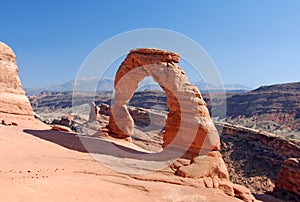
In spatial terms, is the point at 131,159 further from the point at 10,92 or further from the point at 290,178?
the point at 10,92

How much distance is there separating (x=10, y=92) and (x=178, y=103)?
1348cm

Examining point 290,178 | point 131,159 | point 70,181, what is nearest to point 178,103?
point 131,159

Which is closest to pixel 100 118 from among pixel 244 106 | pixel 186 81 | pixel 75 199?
pixel 186 81

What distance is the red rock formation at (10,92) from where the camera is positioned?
766 inches

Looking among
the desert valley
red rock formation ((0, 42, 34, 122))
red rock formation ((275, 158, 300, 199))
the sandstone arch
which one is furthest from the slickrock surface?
red rock formation ((275, 158, 300, 199))

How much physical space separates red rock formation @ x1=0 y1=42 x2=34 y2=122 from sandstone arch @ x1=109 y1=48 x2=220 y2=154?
9697 millimetres

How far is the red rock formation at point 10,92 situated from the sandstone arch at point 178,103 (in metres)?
9.70

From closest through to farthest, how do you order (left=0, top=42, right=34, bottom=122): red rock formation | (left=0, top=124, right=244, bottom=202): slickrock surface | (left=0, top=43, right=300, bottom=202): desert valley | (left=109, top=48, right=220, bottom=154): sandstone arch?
(left=0, top=124, right=244, bottom=202): slickrock surface → (left=0, top=43, right=300, bottom=202): desert valley → (left=109, top=48, right=220, bottom=154): sandstone arch → (left=0, top=42, right=34, bottom=122): red rock formation

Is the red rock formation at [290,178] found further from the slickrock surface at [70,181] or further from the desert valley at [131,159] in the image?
the slickrock surface at [70,181]

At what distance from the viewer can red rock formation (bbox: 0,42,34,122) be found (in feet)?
63.8

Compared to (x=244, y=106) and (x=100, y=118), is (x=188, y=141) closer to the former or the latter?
(x=100, y=118)

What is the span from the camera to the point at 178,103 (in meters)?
13.9

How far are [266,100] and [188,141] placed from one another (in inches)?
2662

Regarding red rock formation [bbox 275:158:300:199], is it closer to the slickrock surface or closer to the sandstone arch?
the sandstone arch
